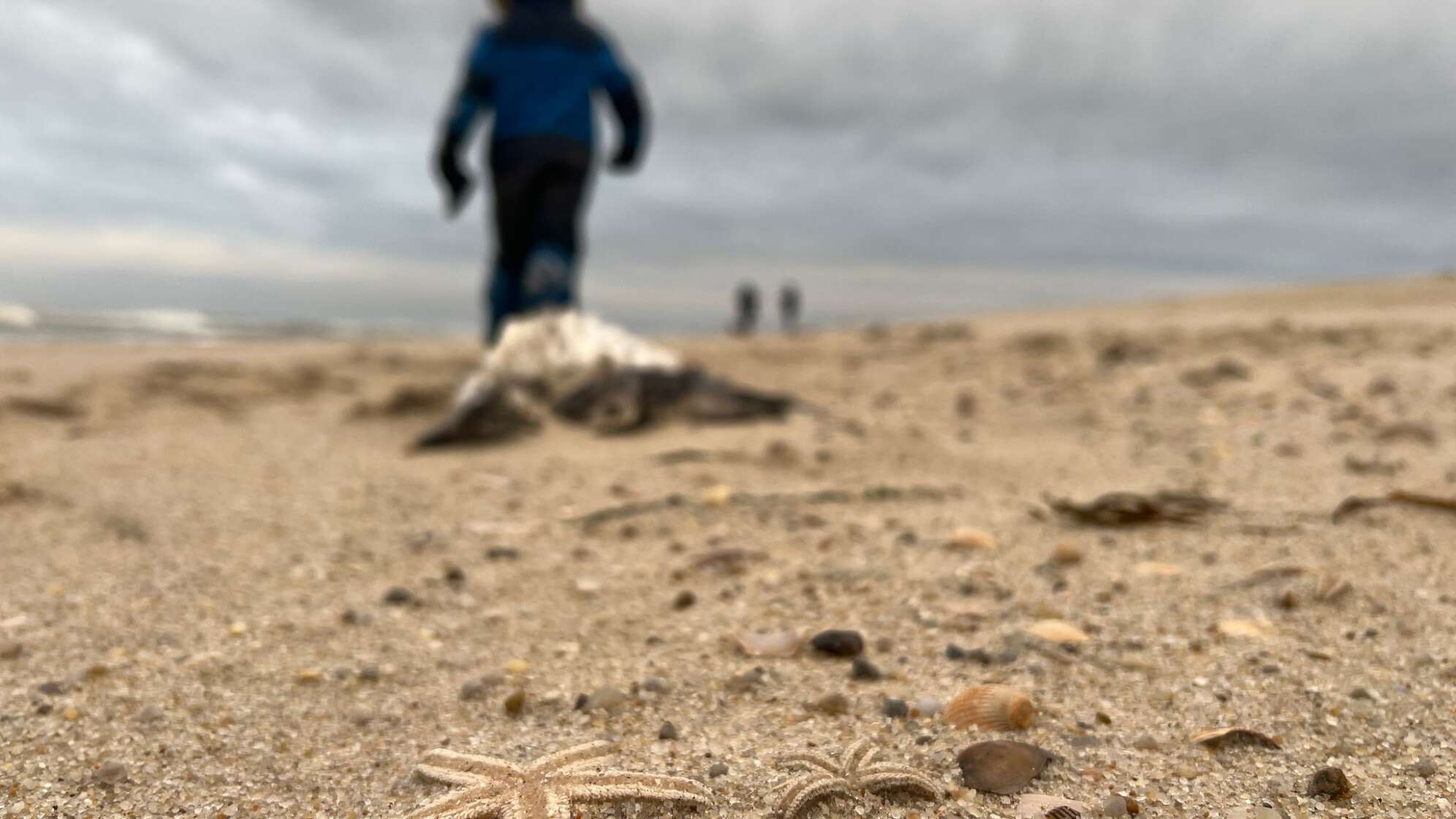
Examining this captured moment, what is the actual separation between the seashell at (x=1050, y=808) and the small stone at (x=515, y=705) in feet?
2.33

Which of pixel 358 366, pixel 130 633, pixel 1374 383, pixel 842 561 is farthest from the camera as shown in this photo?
pixel 358 366

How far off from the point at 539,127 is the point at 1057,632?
13.1 ft

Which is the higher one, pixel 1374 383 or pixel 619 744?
pixel 1374 383

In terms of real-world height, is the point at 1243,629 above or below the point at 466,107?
below

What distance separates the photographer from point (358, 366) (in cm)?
705

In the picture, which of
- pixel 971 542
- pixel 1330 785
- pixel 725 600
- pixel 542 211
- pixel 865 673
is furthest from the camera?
pixel 542 211

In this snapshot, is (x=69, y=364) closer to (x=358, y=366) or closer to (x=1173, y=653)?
(x=358, y=366)

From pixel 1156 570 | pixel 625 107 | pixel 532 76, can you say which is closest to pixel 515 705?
pixel 1156 570

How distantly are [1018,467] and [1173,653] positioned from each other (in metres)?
1.65

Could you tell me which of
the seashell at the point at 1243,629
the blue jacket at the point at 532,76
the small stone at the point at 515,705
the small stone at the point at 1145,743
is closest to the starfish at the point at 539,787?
the small stone at the point at 515,705

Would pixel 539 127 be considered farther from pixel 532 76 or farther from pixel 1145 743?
pixel 1145 743

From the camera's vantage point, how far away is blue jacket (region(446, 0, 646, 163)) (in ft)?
15.3

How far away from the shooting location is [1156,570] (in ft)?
6.30

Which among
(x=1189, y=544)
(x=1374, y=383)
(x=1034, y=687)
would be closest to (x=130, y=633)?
(x=1034, y=687)
